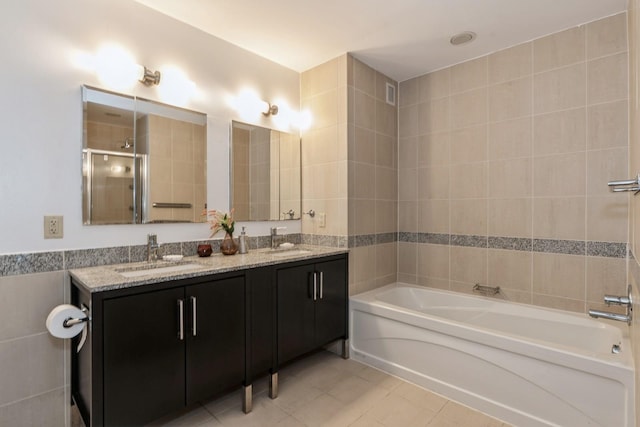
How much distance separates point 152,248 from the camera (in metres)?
2.04

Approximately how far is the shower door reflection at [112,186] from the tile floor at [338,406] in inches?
48.6

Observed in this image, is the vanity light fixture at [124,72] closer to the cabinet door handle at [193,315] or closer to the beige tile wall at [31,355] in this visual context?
the beige tile wall at [31,355]

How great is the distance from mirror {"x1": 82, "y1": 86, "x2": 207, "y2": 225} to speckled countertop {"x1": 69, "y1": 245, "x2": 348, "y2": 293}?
29 cm

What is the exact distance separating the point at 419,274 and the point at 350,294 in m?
0.81

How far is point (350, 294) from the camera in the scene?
2781mm

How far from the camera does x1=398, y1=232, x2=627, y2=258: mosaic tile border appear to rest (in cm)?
220

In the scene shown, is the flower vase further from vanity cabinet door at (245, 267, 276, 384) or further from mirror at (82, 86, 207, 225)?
vanity cabinet door at (245, 267, 276, 384)

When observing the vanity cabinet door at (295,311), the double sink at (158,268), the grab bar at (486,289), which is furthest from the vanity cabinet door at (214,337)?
the grab bar at (486,289)

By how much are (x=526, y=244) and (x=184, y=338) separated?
2513mm

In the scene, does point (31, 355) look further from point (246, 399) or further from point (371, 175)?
point (371, 175)

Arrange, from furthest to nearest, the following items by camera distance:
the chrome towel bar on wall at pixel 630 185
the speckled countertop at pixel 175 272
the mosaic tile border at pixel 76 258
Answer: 1. the mosaic tile border at pixel 76 258
2. the speckled countertop at pixel 175 272
3. the chrome towel bar on wall at pixel 630 185

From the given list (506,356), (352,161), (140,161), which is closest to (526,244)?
(506,356)

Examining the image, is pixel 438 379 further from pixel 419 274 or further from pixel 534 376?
pixel 419 274

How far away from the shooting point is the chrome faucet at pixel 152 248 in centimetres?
203
